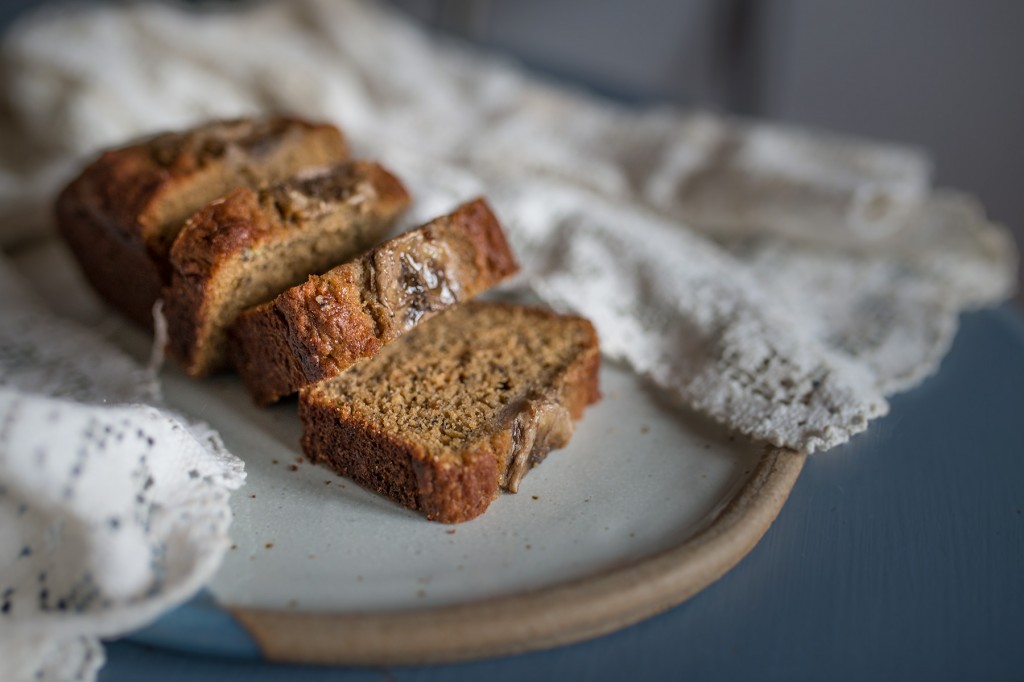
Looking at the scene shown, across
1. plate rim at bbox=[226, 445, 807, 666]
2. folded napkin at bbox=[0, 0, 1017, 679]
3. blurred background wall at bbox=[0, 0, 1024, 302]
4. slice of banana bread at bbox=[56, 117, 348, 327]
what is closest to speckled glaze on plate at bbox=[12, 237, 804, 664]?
plate rim at bbox=[226, 445, 807, 666]

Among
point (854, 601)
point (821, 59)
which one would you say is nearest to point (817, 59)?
point (821, 59)

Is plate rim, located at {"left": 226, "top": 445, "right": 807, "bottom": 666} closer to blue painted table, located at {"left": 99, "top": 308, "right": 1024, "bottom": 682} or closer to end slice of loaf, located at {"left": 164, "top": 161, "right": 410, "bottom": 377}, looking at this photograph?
blue painted table, located at {"left": 99, "top": 308, "right": 1024, "bottom": 682}

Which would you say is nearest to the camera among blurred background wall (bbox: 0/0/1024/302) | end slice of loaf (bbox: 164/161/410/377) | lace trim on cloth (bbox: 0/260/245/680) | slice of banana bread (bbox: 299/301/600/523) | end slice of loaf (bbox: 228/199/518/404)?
lace trim on cloth (bbox: 0/260/245/680)

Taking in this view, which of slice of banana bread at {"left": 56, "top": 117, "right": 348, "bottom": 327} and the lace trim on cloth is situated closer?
the lace trim on cloth

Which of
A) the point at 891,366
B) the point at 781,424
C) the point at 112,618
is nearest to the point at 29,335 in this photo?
the point at 112,618

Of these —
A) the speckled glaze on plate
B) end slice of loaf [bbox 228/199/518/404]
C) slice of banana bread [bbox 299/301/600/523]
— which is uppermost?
end slice of loaf [bbox 228/199/518/404]

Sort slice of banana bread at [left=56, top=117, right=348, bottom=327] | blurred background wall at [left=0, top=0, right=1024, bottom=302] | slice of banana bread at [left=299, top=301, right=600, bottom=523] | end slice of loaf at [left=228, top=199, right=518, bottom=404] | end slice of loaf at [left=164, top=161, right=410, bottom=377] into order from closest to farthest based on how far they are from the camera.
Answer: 1. slice of banana bread at [left=299, top=301, right=600, bottom=523]
2. end slice of loaf at [left=228, top=199, right=518, bottom=404]
3. end slice of loaf at [left=164, top=161, right=410, bottom=377]
4. slice of banana bread at [left=56, top=117, right=348, bottom=327]
5. blurred background wall at [left=0, top=0, right=1024, bottom=302]
